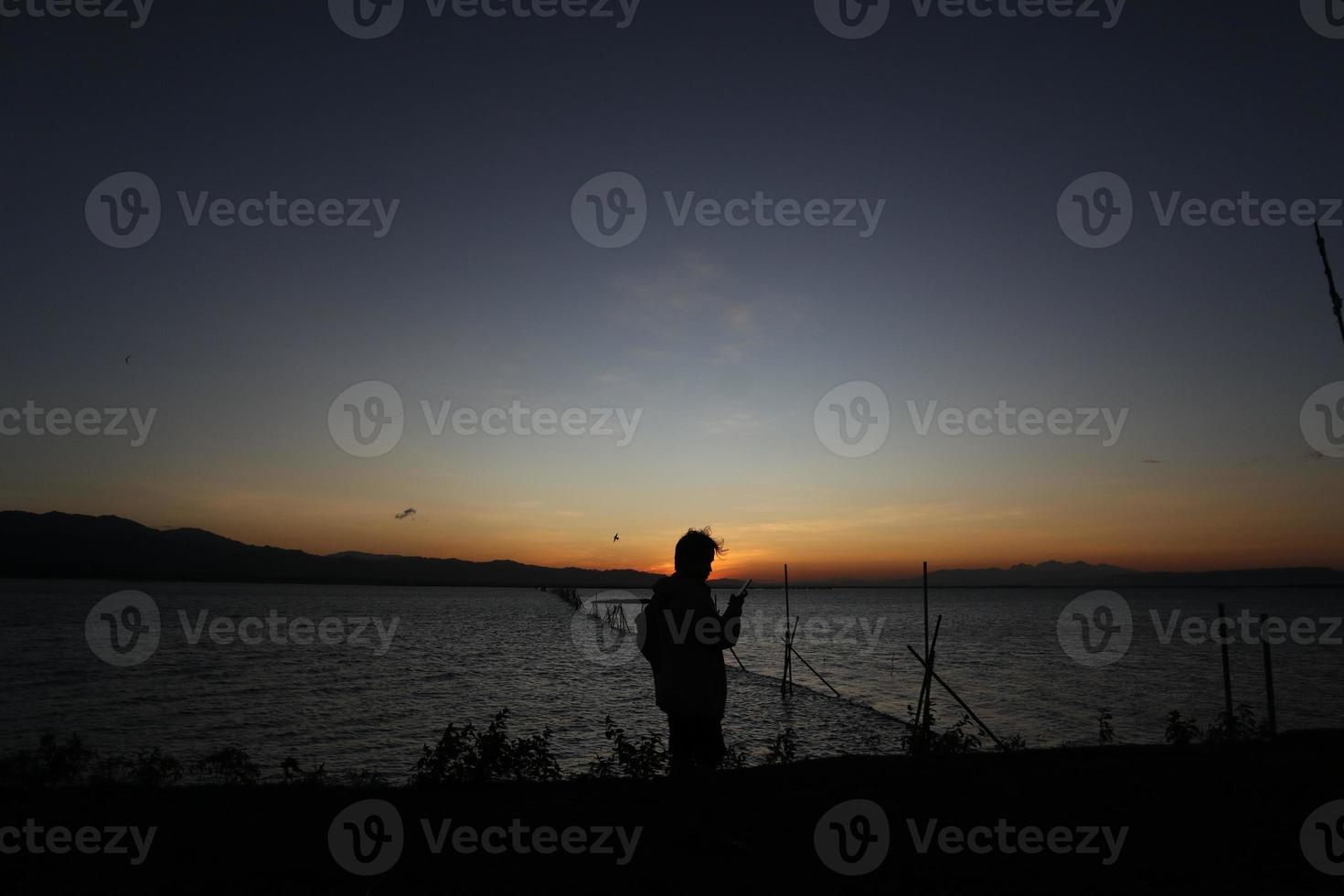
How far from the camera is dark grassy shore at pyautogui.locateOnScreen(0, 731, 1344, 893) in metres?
6.11

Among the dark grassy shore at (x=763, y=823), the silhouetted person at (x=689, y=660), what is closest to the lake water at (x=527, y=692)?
the dark grassy shore at (x=763, y=823)

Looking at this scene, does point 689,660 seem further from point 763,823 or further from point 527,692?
point 527,692

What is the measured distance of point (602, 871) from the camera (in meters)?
6.38

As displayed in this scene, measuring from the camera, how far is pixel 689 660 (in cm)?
597

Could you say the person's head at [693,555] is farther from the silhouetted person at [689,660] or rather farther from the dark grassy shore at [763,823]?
the dark grassy shore at [763,823]

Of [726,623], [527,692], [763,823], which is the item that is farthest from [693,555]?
[527,692]

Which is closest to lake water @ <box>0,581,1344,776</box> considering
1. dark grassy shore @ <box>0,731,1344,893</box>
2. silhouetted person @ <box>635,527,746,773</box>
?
dark grassy shore @ <box>0,731,1344,893</box>

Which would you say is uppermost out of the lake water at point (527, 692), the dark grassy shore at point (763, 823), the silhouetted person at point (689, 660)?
the silhouetted person at point (689, 660)

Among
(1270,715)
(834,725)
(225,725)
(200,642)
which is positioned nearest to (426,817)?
(1270,715)

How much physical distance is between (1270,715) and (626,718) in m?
18.3

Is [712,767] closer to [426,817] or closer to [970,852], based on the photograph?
[970,852]

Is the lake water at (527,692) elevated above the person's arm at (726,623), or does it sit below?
below

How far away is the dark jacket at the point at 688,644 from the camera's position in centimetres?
594

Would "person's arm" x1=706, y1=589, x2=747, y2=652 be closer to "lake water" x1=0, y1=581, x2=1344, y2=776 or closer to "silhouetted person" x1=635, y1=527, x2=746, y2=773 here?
"silhouetted person" x1=635, y1=527, x2=746, y2=773
